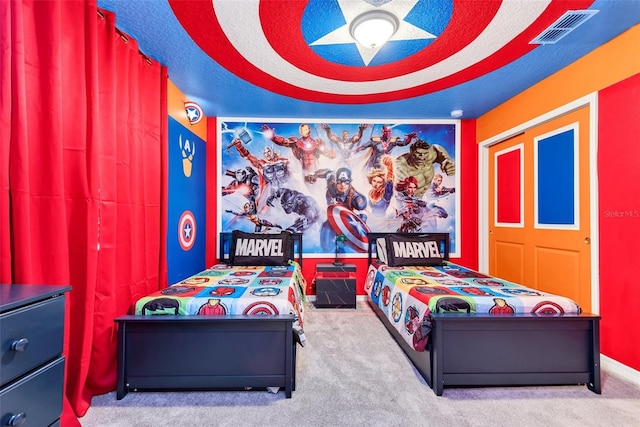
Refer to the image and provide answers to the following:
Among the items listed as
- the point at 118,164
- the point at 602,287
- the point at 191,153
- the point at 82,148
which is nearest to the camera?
the point at 82,148

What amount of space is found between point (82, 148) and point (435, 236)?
3.91 meters

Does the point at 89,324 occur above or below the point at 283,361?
above

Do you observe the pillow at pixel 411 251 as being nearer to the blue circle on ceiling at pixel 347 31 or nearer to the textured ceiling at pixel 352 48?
the textured ceiling at pixel 352 48

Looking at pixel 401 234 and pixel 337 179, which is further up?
pixel 337 179

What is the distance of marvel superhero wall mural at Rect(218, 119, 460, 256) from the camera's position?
4340mm

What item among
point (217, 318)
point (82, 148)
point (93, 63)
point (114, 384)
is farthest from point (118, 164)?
point (114, 384)

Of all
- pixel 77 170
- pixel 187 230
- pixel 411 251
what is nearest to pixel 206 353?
pixel 77 170

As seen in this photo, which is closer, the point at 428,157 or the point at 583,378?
the point at 583,378

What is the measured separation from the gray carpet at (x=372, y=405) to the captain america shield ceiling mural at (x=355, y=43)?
2.65 m

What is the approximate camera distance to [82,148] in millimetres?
1849

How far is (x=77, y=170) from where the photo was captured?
6.05ft

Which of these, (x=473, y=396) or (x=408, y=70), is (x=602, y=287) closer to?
(x=473, y=396)

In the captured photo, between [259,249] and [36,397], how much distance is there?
266 centimetres

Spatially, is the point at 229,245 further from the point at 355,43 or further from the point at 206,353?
the point at 355,43
